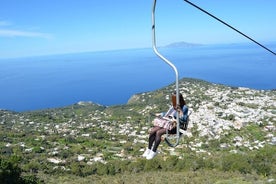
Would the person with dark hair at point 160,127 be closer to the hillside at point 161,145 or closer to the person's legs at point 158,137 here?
the person's legs at point 158,137

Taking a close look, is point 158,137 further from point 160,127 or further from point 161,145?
point 161,145

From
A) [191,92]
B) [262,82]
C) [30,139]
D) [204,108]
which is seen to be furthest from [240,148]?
[262,82]

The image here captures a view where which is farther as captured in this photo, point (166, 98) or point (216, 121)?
point (166, 98)

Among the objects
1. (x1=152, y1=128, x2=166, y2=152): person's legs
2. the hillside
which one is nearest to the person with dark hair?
(x1=152, y1=128, x2=166, y2=152): person's legs

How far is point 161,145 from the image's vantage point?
3906 centimetres

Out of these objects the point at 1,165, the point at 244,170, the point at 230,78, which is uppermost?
the point at 1,165

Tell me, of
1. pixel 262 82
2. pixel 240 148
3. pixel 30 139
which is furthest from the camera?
pixel 262 82

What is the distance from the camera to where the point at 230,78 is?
13825cm

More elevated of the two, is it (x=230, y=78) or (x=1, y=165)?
(x=1, y=165)

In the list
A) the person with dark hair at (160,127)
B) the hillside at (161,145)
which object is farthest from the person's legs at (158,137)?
the hillside at (161,145)

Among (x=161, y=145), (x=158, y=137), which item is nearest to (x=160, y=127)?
(x=158, y=137)

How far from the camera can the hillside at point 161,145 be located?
23500 mm

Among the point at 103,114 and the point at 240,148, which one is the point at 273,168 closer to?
the point at 240,148

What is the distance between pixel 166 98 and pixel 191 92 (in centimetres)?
573
